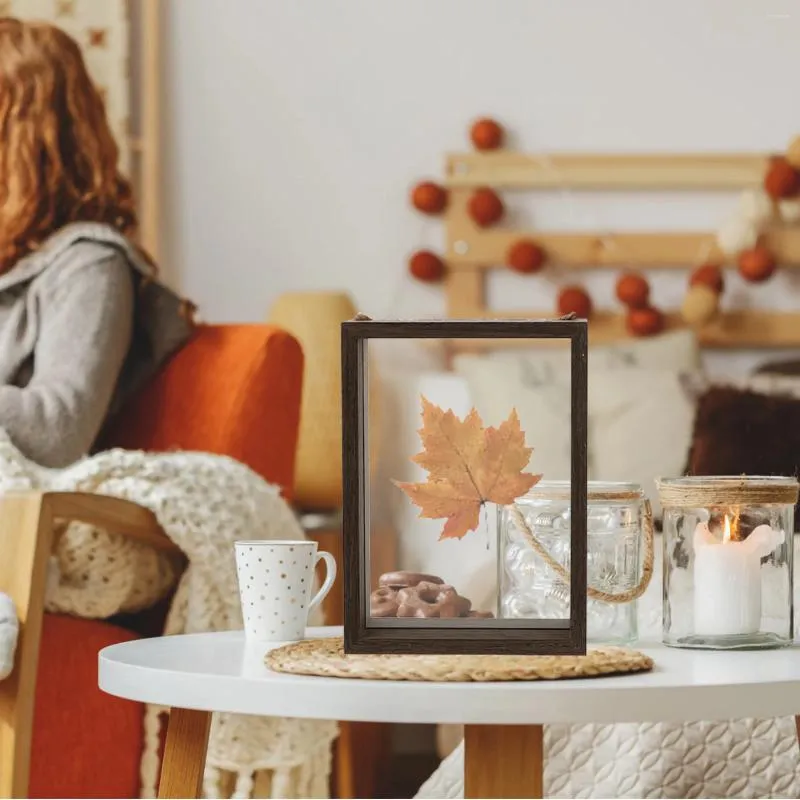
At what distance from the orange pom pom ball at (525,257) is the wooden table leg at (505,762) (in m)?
2.06

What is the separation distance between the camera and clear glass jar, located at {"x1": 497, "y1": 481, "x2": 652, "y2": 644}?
0.89 metres

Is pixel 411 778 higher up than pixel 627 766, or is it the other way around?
pixel 627 766

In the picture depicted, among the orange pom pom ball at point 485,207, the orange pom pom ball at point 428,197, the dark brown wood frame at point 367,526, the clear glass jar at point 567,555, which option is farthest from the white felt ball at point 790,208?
the dark brown wood frame at point 367,526

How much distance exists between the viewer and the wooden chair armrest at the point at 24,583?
121cm

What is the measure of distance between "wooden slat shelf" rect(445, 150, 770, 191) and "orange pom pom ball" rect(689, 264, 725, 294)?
0.19m

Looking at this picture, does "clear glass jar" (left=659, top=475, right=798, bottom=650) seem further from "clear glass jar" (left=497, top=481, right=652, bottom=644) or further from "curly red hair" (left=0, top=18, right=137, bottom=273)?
"curly red hair" (left=0, top=18, right=137, bottom=273)

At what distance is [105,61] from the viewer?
2.84 metres

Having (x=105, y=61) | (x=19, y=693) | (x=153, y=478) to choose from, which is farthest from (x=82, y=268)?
(x=105, y=61)

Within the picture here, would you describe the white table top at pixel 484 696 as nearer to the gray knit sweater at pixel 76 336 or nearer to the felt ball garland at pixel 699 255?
Result: the gray knit sweater at pixel 76 336

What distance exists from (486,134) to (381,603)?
203cm

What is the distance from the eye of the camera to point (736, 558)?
959 millimetres

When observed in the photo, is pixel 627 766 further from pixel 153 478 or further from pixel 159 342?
pixel 159 342

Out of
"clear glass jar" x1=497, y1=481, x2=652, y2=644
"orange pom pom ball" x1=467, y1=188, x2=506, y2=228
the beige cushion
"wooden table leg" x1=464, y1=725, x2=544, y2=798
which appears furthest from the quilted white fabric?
"orange pom pom ball" x1=467, y1=188, x2=506, y2=228

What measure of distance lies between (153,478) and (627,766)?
0.60m
